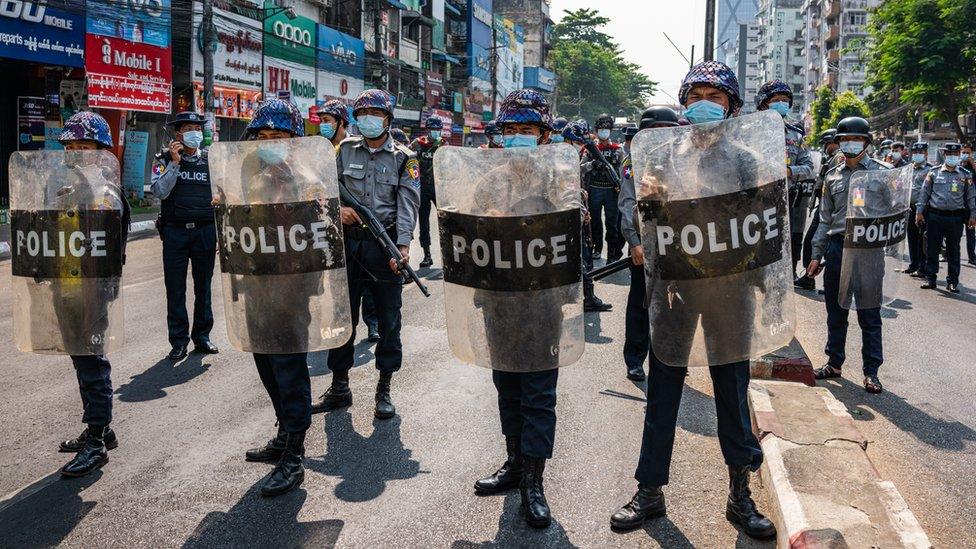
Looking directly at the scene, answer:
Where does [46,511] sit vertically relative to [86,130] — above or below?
below

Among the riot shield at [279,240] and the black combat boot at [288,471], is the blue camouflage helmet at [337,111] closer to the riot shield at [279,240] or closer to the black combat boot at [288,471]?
the riot shield at [279,240]

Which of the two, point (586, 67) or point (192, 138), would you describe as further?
point (586, 67)

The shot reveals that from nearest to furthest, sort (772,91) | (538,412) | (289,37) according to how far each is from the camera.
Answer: (538,412) → (772,91) → (289,37)

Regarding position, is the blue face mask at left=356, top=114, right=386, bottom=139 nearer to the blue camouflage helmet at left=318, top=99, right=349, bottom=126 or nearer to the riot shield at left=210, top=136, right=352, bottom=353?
the riot shield at left=210, top=136, right=352, bottom=353

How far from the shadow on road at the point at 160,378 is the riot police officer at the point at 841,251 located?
181 inches

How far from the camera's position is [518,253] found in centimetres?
344

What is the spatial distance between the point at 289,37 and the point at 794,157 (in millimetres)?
22440

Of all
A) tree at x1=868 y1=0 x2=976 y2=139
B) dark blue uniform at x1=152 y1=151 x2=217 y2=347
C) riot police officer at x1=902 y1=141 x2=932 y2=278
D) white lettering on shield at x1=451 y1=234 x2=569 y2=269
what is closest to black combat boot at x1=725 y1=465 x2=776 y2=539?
white lettering on shield at x1=451 y1=234 x2=569 y2=269

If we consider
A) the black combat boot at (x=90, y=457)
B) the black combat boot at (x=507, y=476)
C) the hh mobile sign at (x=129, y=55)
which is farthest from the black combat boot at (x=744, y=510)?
the hh mobile sign at (x=129, y=55)

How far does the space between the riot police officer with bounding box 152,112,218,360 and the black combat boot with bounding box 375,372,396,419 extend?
2.11m

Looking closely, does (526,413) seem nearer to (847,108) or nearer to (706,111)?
(706,111)

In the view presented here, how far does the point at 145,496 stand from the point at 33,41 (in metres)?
14.9

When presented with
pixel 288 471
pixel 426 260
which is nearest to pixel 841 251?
pixel 288 471

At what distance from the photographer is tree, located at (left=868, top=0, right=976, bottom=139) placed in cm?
2611
